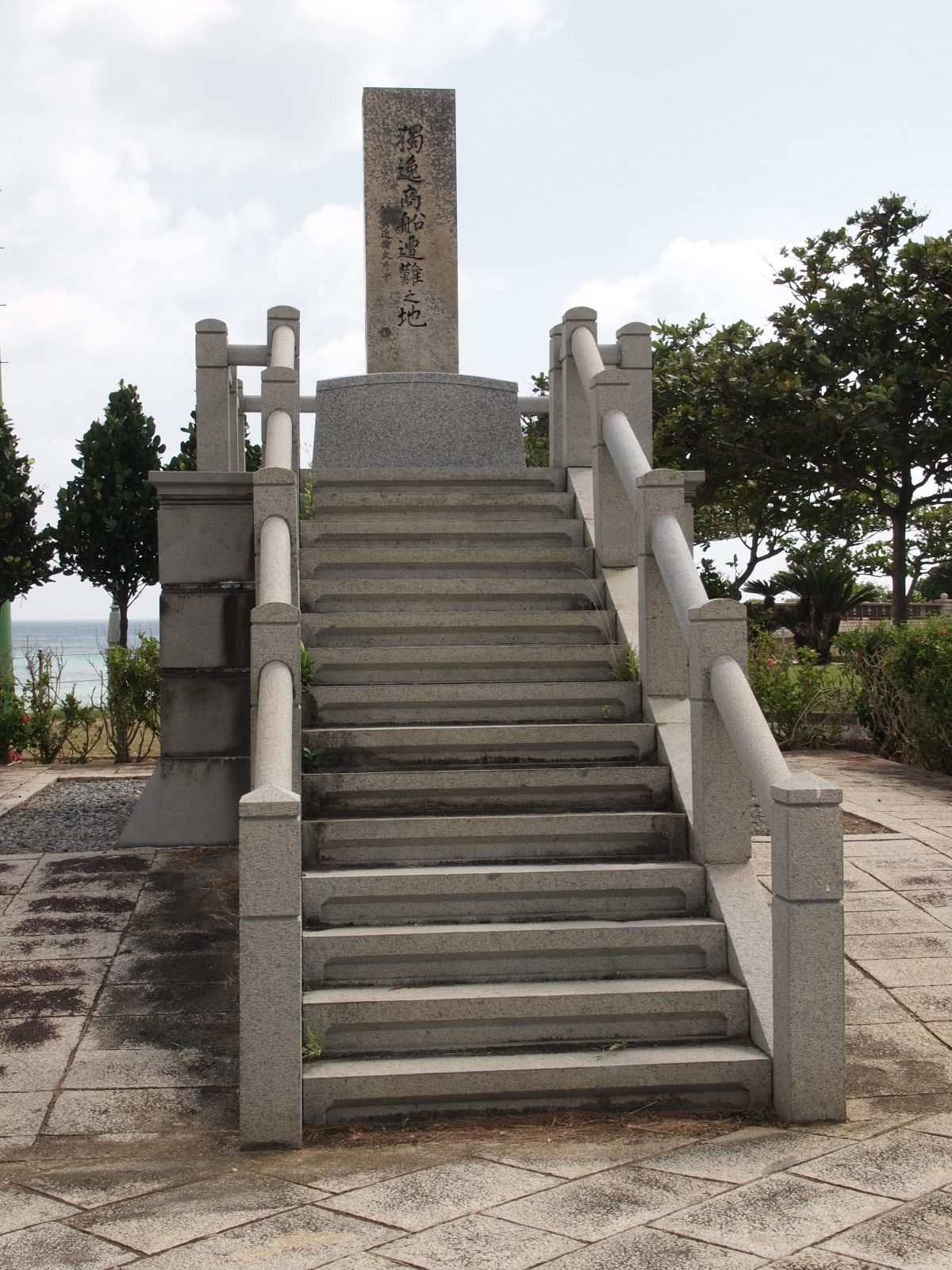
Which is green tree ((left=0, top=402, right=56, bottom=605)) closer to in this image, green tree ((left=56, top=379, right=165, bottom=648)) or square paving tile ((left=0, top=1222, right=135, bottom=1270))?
green tree ((left=56, top=379, right=165, bottom=648))

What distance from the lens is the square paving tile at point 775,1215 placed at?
→ 11.6 ft

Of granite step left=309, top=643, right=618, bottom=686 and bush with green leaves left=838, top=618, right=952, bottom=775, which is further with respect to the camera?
bush with green leaves left=838, top=618, right=952, bottom=775

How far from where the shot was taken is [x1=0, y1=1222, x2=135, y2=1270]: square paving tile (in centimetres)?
346

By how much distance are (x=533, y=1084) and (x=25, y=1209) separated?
185cm

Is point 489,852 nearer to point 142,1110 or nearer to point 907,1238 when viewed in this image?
point 142,1110

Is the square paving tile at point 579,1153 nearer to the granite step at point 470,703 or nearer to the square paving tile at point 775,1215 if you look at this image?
the square paving tile at point 775,1215

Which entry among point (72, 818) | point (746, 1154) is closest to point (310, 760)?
point (746, 1154)

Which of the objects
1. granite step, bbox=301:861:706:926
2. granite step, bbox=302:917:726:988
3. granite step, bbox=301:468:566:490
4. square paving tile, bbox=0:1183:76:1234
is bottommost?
square paving tile, bbox=0:1183:76:1234

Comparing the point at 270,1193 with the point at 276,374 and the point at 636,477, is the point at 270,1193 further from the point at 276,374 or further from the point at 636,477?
the point at 276,374

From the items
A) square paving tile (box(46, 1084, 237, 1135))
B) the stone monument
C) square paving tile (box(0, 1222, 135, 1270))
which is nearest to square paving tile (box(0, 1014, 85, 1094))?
square paving tile (box(46, 1084, 237, 1135))

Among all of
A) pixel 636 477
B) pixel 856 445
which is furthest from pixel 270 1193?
pixel 856 445

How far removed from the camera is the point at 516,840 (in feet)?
19.1

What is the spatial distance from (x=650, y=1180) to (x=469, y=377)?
7.26m

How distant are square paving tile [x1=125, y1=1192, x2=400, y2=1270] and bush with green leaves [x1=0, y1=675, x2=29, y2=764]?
35.0ft
